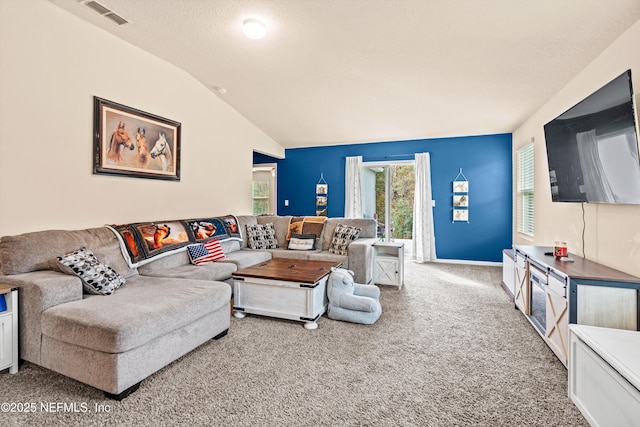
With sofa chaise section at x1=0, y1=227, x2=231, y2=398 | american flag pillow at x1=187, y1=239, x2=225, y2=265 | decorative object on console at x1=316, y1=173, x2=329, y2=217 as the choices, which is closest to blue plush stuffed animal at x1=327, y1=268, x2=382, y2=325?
sofa chaise section at x1=0, y1=227, x2=231, y2=398

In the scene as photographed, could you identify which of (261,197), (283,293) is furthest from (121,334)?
(261,197)

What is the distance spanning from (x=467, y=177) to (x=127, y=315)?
553 centimetres

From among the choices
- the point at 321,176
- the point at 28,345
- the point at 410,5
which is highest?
the point at 410,5

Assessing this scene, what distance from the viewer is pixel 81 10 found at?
9.41 ft

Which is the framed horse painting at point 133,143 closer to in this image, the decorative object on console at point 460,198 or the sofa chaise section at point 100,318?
the sofa chaise section at point 100,318

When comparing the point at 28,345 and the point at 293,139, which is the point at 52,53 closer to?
the point at 28,345

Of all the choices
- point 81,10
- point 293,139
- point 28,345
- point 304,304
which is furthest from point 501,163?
point 28,345

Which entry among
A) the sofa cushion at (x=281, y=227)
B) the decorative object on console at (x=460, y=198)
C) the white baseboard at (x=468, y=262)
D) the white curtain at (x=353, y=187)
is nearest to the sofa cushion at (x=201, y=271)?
the sofa cushion at (x=281, y=227)

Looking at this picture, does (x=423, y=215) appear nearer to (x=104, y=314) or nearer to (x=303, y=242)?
(x=303, y=242)

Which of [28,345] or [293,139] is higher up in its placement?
[293,139]

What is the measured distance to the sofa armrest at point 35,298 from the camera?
6.68 ft

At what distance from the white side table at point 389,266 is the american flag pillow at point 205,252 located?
78.0 inches

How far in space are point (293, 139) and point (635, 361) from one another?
18.9ft

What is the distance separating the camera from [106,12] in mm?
2910
